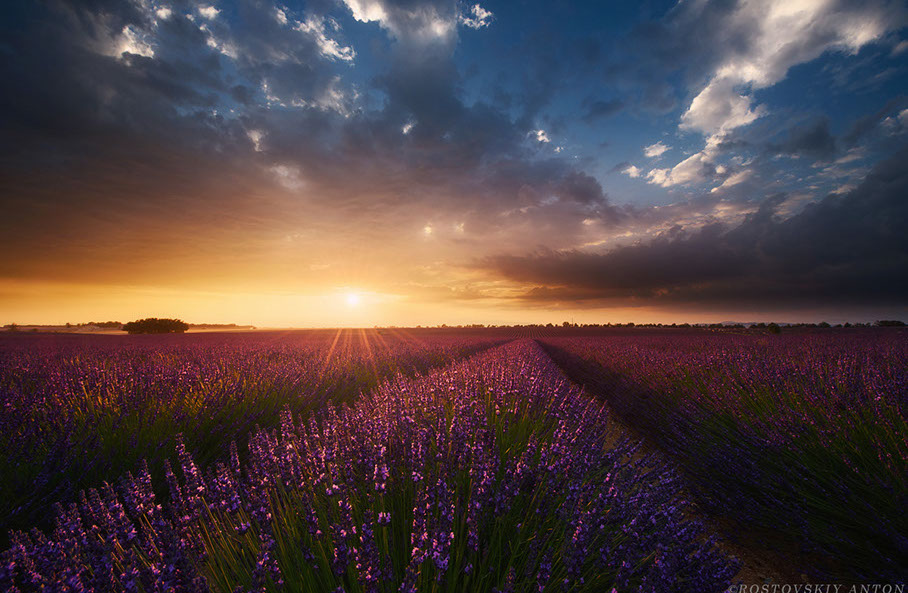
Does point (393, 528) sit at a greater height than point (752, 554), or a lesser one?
greater

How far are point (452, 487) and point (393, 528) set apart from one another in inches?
13.1

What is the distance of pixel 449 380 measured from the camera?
413cm

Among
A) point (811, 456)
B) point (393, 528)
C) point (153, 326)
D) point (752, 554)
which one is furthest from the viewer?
point (153, 326)

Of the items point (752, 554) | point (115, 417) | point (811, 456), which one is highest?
point (115, 417)

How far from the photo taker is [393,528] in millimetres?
1752

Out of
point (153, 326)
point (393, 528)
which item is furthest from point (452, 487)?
point (153, 326)

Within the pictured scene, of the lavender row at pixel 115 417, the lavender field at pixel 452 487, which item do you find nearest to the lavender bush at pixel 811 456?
the lavender field at pixel 452 487

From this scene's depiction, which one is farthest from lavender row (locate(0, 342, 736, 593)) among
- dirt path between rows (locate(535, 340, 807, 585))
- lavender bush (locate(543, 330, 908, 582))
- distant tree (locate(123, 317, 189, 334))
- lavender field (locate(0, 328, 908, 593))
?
distant tree (locate(123, 317, 189, 334))

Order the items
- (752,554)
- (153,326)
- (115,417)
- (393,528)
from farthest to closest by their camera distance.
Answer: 1. (153,326)
2. (115,417)
3. (752,554)
4. (393,528)

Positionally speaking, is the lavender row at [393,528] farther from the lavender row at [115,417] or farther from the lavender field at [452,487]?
the lavender row at [115,417]

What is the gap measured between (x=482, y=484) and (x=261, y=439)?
150 centimetres

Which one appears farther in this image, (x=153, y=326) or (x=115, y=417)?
(x=153, y=326)

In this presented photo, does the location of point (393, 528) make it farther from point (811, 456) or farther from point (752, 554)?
point (811, 456)

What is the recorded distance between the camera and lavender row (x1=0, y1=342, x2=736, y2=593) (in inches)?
46.6
